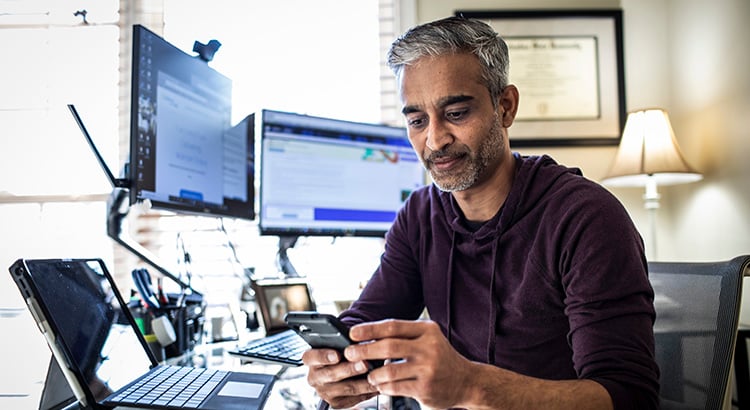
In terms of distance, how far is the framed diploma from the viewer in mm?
2457

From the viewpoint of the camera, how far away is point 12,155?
2271 mm

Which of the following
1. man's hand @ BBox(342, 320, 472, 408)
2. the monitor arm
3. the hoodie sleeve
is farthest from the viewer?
the monitor arm

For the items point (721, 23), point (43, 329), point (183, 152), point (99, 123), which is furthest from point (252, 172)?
point (721, 23)

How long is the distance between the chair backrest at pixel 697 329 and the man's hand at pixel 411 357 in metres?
0.45

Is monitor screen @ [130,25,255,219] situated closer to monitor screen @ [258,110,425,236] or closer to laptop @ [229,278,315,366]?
monitor screen @ [258,110,425,236]

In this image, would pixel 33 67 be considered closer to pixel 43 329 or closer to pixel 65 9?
pixel 65 9

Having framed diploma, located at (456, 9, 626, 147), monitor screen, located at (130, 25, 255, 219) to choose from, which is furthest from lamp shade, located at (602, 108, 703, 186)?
monitor screen, located at (130, 25, 255, 219)

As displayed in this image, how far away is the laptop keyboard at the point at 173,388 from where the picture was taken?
76 centimetres

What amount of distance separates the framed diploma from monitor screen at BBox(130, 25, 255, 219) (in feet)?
4.11

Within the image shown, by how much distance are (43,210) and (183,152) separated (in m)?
1.22

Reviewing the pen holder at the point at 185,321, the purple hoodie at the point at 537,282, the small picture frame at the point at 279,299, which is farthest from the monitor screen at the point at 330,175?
the purple hoodie at the point at 537,282

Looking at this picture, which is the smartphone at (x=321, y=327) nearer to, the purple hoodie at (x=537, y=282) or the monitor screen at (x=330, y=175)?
the purple hoodie at (x=537, y=282)

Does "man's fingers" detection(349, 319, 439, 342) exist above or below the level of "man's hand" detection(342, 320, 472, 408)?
above

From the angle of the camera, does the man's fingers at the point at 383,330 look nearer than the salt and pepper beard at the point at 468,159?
Yes
